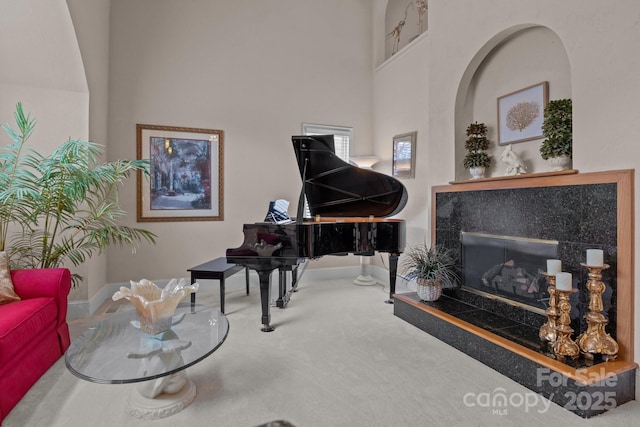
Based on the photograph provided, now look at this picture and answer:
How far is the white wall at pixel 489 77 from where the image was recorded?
212cm

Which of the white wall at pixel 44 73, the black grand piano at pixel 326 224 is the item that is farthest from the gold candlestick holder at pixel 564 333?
the white wall at pixel 44 73

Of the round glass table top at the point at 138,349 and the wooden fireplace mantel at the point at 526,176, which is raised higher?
the wooden fireplace mantel at the point at 526,176

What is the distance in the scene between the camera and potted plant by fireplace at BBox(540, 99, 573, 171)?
2500mm

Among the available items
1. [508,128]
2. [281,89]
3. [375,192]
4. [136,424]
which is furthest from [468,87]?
[136,424]

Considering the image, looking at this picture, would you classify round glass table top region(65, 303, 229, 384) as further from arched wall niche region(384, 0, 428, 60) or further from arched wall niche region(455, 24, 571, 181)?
arched wall niche region(384, 0, 428, 60)

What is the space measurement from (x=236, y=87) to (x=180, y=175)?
4.81 ft

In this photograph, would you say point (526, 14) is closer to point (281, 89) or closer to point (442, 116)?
point (442, 116)

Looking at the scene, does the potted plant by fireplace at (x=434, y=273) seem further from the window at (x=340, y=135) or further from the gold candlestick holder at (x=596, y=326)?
the window at (x=340, y=135)

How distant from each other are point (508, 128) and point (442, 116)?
2.34ft

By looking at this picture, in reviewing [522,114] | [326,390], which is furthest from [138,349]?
[522,114]

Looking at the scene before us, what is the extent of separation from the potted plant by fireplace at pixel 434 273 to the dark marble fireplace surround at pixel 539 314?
0.11m

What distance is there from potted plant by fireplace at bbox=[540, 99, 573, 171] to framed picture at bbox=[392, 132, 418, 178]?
184 cm

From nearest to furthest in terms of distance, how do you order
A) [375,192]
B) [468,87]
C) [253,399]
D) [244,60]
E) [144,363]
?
[144,363] → [253,399] → [468,87] → [375,192] → [244,60]

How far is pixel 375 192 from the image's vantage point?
371cm
